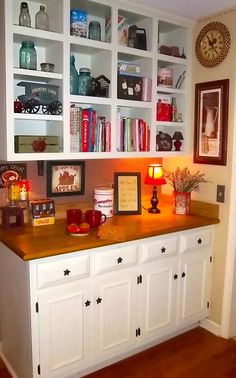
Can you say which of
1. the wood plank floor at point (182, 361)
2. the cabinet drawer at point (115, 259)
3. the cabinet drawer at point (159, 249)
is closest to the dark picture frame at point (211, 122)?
the cabinet drawer at point (159, 249)

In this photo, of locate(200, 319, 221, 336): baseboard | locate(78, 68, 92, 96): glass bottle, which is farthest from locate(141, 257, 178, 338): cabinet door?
locate(78, 68, 92, 96): glass bottle

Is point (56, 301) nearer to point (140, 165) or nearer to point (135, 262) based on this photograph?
point (135, 262)

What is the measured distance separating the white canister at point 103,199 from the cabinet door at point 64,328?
689 millimetres

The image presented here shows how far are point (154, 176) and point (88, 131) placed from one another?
72 centimetres

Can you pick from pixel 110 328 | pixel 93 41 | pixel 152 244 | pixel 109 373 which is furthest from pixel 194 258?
pixel 93 41

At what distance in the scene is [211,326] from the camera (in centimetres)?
267

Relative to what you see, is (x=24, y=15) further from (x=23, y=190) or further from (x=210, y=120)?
(x=210, y=120)

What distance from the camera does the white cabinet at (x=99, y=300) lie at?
186 centimetres

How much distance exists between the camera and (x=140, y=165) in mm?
2881

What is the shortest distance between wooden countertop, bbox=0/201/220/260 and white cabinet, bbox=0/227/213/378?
0.21 ft

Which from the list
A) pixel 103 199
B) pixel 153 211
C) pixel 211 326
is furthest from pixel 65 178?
pixel 211 326

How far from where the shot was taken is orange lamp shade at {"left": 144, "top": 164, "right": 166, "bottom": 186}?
2715 mm

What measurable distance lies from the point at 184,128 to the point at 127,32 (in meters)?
0.84

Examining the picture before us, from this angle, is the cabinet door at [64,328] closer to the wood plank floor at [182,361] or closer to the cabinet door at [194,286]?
the wood plank floor at [182,361]
